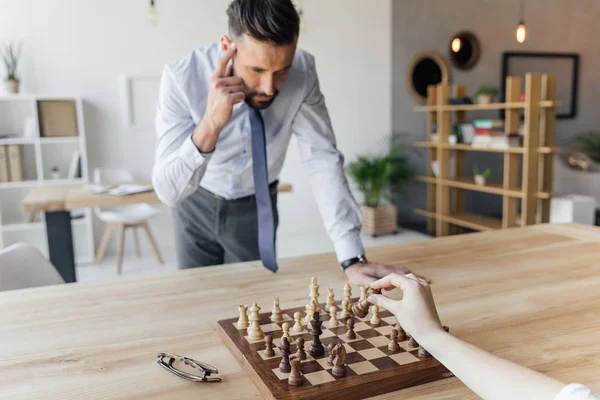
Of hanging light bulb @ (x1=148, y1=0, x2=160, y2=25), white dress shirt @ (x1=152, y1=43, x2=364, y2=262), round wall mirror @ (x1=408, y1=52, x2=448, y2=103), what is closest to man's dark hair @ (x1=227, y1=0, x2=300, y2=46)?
white dress shirt @ (x1=152, y1=43, x2=364, y2=262)

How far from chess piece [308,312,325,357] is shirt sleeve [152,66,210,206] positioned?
0.66m

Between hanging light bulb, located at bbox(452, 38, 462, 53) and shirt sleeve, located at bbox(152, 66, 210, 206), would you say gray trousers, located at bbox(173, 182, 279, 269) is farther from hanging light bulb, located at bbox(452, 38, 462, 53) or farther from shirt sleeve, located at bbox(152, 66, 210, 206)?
hanging light bulb, located at bbox(452, 38, 462, 53)

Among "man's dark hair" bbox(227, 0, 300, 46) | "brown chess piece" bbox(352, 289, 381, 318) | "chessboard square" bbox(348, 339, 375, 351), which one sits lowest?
"chessboard square" bbox(348, 339, 375, 351)

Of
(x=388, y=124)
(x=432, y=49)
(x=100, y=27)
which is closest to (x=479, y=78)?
(x=432, y=49)

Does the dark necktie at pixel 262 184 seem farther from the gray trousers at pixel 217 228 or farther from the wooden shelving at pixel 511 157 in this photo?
the wooden shelving at pixel 511 157

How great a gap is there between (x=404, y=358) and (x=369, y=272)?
473 mm

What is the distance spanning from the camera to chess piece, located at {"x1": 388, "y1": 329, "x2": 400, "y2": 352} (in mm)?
913

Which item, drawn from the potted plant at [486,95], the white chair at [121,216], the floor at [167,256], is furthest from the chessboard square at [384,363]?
the potted plant at [486,95]

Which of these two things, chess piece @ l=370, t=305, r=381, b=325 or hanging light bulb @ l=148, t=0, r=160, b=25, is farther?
hanging light bulb @ l=148, t=0, r=160, b=25

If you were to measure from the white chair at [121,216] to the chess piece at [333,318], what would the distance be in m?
3.44

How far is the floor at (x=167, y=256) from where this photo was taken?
431cm

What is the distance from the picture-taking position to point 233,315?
3.75 feet

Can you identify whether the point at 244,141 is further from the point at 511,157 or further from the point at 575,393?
the point at 511,157

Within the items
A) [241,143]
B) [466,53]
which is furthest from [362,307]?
[466,53]
